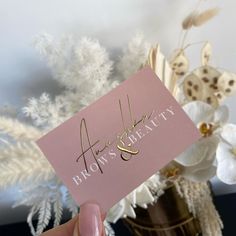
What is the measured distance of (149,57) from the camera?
0.57 meters

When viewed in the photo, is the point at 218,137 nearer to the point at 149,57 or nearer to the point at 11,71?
the point at 149,57

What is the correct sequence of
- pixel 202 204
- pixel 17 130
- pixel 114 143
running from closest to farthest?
pixel 114 143 < pixel 17 130 < pixel 202 204

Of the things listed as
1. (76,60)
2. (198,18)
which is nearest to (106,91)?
(76,60)

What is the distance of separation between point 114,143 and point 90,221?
0.08m

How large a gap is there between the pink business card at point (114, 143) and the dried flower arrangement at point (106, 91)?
0.14m

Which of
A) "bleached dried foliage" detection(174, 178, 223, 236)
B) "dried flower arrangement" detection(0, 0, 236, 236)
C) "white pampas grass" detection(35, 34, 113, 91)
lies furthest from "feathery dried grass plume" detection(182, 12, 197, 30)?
"bleached dried foliage" detection(174, 178, 223, 236)

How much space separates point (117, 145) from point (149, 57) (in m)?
0.19

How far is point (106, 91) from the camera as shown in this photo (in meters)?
0.61

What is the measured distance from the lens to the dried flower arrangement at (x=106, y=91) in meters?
0.58

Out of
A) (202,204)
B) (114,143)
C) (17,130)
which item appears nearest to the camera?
(114,143)

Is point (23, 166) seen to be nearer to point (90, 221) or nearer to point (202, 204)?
point (90, 221)

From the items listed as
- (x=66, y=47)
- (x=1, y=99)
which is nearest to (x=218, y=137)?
(x=66, y=47)

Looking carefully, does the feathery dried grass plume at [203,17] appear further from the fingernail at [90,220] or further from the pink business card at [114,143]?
the fingernail at [90,220]

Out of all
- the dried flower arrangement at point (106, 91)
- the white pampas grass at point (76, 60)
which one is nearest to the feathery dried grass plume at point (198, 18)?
the dried flower arrangement at point (106, 91)
